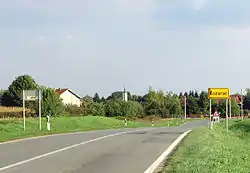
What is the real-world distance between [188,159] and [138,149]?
5.76 metres

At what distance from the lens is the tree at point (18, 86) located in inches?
3800

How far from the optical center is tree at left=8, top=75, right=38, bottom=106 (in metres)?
96.5

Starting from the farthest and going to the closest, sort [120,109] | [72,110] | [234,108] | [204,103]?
[204,103] → [234,108] → [120,109] → [72,110]

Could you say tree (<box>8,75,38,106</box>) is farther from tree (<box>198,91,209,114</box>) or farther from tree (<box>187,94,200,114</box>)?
tree (<box>187,94,200,114</box>)

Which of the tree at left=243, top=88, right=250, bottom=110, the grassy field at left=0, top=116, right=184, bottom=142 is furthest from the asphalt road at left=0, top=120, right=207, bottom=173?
the tree at left=243, top=88, right=250, bottom=110

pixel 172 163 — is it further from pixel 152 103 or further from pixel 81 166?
pixel 152 103

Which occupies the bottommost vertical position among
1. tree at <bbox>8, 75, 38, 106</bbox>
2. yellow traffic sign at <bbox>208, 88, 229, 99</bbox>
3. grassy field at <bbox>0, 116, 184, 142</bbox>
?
grassy field at <bbox>0, 116, 184, 142</bbox>

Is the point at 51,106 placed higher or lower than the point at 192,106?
higher

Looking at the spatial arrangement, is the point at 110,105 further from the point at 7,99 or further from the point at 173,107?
the point at 173,107

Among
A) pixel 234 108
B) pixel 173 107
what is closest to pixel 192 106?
pixel 234 108

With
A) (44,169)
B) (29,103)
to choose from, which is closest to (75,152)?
(44,169)

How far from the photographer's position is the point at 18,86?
9800 centimetres

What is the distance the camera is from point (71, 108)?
3123 inches

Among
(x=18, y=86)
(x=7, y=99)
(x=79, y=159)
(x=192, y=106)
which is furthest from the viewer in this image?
(x=192, y=106)
